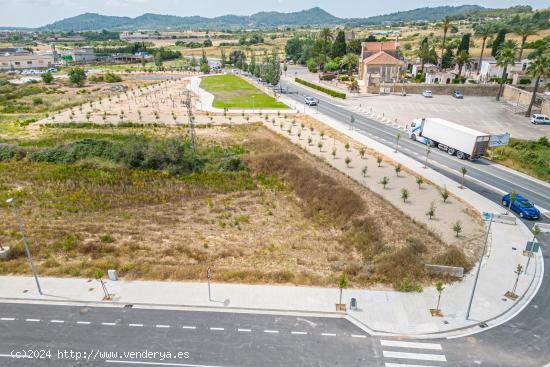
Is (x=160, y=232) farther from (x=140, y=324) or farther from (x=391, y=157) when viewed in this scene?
(x=391, y=157)

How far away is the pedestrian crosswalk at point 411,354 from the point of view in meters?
16.3

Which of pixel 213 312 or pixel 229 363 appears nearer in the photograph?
pixel 229 363

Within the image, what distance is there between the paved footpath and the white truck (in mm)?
22725

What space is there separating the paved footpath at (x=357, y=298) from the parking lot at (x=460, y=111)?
137 feet

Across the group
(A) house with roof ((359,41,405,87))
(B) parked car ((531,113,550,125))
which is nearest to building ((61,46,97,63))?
(A) house with roof ((359,41,405,87))

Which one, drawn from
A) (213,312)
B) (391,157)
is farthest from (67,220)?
(391,157)

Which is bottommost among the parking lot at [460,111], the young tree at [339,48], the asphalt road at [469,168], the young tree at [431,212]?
the asphalt road at [469,168]

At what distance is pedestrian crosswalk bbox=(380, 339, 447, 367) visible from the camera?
642 inches

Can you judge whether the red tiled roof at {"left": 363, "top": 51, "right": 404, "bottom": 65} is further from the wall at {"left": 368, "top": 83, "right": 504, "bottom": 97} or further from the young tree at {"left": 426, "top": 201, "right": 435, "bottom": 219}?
the young tree at {"left": 426, "top": 201, "right": 435, "bottom": 219}

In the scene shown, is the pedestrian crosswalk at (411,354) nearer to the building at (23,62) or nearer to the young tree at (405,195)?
the young tree at (405,195)

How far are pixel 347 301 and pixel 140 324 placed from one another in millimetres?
11068

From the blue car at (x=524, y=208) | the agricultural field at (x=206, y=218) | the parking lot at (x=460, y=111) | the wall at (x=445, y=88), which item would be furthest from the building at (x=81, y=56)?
the blue car at (x=524, y=208)

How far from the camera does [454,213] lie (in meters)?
30.9

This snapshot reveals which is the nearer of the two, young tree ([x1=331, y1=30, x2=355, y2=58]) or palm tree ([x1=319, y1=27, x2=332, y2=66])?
young tree ([x1=331, y1=30, x2=355, y2=58])
